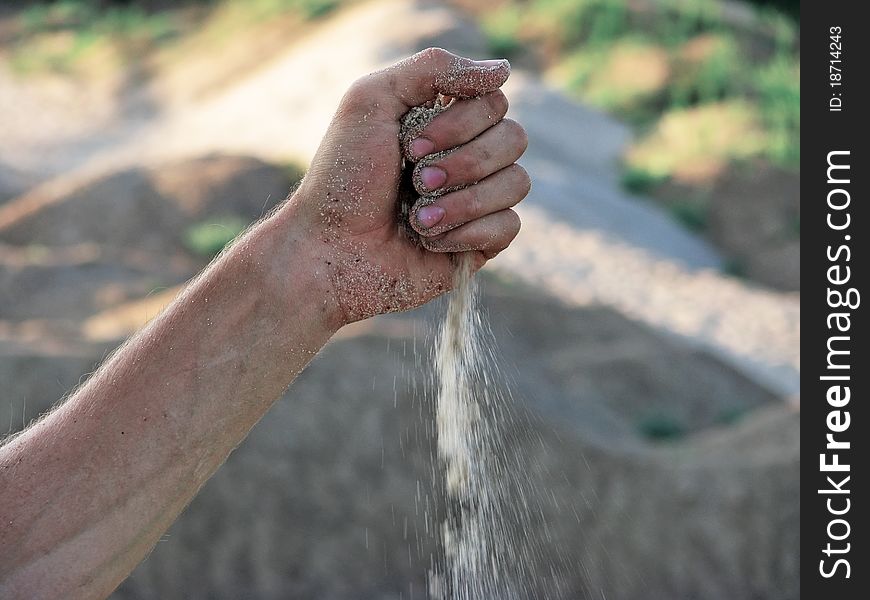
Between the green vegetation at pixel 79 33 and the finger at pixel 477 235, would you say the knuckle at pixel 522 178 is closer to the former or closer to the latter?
the finger at pixel 477 235

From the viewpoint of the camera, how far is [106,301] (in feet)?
25.0

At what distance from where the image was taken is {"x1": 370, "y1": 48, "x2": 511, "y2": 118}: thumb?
1.90 metres

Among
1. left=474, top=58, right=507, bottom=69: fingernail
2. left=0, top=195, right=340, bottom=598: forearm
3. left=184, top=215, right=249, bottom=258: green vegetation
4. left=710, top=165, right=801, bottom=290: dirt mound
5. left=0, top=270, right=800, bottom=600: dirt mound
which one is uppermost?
left=474, top=58, right=507, bottom=69: fingernail

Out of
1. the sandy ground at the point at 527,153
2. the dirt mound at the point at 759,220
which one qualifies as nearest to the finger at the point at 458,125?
the sandy ground at the point at 527,153

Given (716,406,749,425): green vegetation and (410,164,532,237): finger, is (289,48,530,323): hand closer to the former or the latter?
(410,164,532,237): finger

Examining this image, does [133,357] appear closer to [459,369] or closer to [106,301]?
[459,369]

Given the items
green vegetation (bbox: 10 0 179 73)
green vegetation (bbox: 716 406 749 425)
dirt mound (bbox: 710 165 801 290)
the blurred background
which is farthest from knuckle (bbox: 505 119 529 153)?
green vegetation (bbox: 10 0 179 73)

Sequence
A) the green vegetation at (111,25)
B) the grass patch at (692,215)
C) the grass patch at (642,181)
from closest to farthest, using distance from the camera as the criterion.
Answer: the grass patch at (692,215), the grass patch at (642,181), the green vegetation at (111,25)

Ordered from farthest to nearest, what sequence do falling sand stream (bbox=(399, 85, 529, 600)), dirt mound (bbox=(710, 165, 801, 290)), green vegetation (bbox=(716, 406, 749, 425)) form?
1. dirt mound (bbox=(710, 165, 801, 290))
2. green vegetation (bbox=(716, 406, 749, 425))
3. falling sand stream (bbox=(399, 85, 529, 600))

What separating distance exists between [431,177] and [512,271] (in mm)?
7595

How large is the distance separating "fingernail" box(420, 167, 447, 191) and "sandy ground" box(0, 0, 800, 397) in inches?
254

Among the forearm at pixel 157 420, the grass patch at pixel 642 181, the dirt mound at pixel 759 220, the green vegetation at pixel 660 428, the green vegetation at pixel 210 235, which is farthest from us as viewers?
the grass patch at pixel 642 181

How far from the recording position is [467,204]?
190cm

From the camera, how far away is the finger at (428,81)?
6.23 feet
